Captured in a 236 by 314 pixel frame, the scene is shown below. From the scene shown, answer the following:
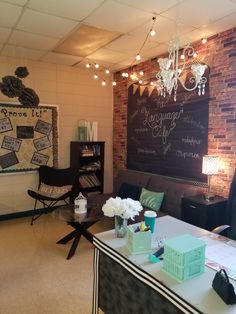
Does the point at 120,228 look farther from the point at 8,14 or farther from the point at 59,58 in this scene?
the point at 59,58

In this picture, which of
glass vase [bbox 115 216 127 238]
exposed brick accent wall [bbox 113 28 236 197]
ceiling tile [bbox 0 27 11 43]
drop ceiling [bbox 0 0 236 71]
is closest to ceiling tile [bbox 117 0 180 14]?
drop ceiling [bbox 0 0 236 71]

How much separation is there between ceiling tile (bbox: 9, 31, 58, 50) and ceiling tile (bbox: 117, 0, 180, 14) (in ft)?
4.66

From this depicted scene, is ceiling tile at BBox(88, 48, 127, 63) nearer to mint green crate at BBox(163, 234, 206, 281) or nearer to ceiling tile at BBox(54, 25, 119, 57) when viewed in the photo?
ceiling tile at BBox(54, 25, 119, 57)

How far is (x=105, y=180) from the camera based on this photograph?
5.57 meters

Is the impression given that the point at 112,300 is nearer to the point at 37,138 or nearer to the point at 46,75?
the point at 37,138

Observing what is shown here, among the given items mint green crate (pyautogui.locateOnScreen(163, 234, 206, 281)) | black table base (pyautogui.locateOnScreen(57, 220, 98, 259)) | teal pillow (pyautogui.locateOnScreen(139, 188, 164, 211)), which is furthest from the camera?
teal pillow (pyautogui.locateOnScreen(139, 188, 164, 211))

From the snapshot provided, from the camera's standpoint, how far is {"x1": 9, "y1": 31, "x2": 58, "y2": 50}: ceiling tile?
135 inches

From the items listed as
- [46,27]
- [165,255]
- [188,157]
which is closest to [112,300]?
[165,255]

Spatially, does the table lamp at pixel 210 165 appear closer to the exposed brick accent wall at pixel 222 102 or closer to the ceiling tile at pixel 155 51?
the exposed brick accent wall at pixel 222 102

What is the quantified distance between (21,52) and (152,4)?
245cm

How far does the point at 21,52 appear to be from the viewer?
4.13 meters

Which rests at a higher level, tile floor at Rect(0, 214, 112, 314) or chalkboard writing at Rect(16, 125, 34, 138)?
chalkboard writing at Rect(16, 125, 34, 138)

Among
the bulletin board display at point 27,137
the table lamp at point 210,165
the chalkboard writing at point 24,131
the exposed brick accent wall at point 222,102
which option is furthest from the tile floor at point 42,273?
the exposed brick accent wall at point 222,102

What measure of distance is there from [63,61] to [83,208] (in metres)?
2.78
